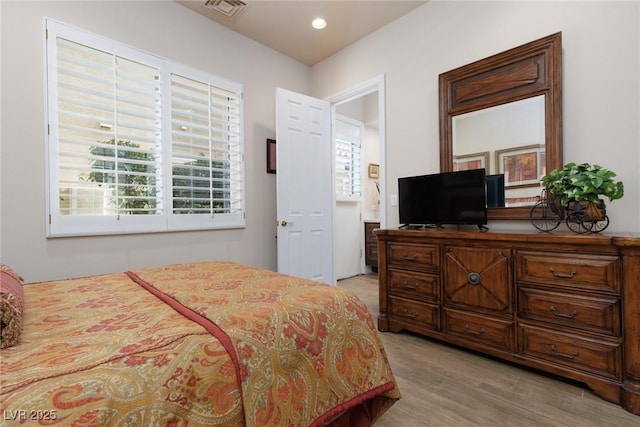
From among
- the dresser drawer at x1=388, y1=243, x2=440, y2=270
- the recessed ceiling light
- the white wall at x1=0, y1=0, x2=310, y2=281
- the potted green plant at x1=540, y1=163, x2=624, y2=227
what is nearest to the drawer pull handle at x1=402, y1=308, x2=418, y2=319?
the dresser drawer at x1=388, y1=243, x2=440, y2=270

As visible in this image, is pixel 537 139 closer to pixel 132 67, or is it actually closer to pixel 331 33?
pixel 331 33

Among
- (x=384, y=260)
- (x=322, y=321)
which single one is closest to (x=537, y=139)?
(x=384, y=260)

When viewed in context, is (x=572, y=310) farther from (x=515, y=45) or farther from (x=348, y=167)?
(x=348, y=167)

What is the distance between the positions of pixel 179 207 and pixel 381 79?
2.53 m

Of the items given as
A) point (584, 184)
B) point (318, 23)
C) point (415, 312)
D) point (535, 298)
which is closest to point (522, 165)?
point (584, 184)

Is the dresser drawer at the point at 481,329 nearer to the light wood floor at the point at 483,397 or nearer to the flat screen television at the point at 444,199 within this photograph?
the light wood floor at the point at 483,397

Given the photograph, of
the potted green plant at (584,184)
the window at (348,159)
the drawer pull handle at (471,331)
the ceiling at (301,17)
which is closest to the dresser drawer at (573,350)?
the drawer pull handle at (471,331)

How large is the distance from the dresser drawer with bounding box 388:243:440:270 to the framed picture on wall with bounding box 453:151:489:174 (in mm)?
826

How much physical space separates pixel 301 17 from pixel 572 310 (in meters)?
3.40

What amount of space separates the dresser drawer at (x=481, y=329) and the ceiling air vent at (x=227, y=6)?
3.38m

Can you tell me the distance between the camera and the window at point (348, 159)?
4891mm

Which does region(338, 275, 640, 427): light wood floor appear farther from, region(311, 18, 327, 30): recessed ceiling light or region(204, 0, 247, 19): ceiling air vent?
region(204, 0, 247, 19): ceiling air vent

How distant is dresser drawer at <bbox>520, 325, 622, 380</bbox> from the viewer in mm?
1647

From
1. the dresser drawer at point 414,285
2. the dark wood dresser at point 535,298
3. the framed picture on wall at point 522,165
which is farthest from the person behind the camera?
the dresser drawer at point 414,285
